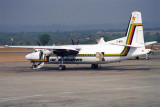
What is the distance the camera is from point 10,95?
1998 centimetres

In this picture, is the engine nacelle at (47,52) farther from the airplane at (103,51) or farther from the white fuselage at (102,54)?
the white fuselage at (102,54)

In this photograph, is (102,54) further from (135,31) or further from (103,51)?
(135,31)

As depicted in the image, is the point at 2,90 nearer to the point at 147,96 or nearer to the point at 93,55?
the point at 147,96

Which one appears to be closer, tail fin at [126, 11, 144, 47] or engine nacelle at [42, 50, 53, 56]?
tail fin at [126, 11, 144, 47]

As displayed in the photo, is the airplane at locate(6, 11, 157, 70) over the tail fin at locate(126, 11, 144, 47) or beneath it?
beneath

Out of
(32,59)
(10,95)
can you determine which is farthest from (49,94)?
(32,59)

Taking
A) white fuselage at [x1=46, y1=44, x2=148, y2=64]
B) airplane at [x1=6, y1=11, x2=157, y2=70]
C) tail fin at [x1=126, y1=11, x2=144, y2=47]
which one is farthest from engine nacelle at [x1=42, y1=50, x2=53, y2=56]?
tail fin at [x1=126, y1=11, x2=144, y2=47]

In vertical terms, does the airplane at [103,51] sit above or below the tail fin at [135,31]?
below

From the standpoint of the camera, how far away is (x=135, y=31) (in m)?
36.8

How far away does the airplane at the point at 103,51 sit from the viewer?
36562mm

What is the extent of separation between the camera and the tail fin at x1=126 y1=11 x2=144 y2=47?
3659 centimetres

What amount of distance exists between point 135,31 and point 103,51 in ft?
15.1

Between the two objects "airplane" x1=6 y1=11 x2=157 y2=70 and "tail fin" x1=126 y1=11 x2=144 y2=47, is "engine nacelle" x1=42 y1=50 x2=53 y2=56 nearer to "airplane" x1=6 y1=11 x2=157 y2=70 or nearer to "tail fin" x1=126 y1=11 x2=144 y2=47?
"airplane" x1=6 y1=11 x2=157 y2=70

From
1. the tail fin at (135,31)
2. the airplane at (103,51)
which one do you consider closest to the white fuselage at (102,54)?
the airplane at (103,51)
